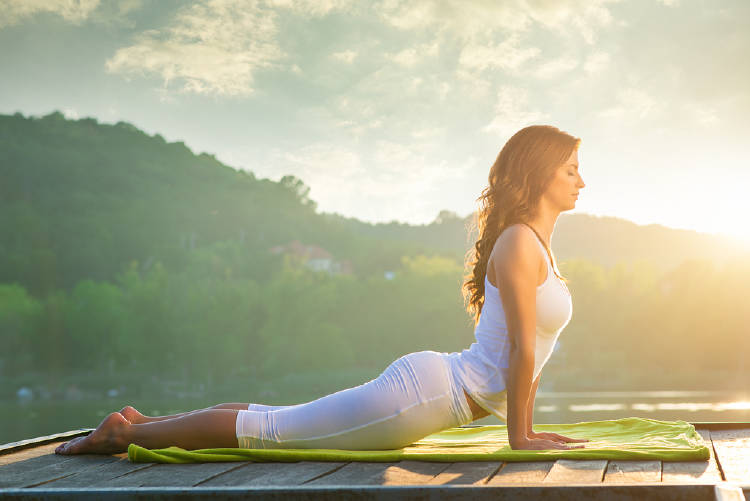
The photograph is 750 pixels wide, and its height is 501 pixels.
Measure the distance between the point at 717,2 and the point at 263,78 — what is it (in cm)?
3473

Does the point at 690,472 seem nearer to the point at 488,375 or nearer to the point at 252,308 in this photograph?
the point at 488,375

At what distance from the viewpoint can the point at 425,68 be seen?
6022 centimetres

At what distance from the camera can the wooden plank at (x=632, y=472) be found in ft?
6.70

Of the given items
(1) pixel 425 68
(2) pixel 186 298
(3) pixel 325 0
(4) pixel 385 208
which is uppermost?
(3) pixel 325 0

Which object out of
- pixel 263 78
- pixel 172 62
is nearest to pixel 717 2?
pixel 263 78

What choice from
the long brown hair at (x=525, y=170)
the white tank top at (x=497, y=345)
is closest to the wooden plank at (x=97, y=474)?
the white tank top at (x=497, y=345)

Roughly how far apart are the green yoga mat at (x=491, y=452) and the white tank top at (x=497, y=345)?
0.20m

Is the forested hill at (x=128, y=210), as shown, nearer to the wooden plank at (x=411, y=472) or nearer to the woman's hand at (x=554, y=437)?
the woman's hand at (x=554, y=437)

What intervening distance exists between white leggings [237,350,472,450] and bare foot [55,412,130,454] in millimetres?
438

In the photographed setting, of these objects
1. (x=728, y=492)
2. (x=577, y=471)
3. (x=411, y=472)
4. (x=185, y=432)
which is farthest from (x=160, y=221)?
(x=728, y=492)

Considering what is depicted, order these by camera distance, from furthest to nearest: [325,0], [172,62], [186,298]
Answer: [172,62]
[325,0]
[186,298]

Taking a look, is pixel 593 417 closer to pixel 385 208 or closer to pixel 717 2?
pixel 717 2

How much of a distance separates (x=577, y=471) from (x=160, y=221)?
64.8m

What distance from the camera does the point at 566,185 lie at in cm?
278
